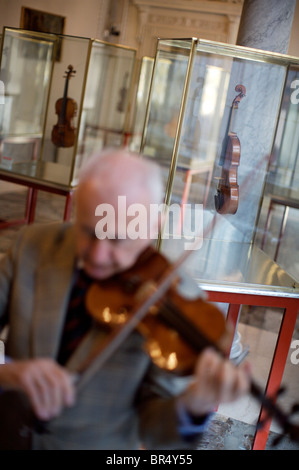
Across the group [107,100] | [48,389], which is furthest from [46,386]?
[107,100]

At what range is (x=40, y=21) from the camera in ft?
26.5

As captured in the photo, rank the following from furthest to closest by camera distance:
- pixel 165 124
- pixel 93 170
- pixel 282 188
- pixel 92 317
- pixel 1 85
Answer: pixel 165 124
pixel 282 188
pixel 1 85
pixel 92 317
pixel 93 170

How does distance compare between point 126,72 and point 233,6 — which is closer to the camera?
point 126,72

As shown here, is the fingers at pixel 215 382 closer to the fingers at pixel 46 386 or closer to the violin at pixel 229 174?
the fingers at pixel 46 386

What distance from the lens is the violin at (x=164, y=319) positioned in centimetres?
113

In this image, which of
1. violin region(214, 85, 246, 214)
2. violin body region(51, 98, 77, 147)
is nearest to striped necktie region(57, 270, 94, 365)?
violin region(214, 85, 246, 214)

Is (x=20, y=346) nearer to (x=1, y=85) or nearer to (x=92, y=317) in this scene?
(x=92, y=317)

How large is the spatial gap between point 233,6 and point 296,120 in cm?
416

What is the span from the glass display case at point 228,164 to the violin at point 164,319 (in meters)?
1.79

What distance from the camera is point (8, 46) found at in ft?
18.2

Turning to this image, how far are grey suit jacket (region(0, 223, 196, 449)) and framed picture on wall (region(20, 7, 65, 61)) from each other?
A: 7.14 metres

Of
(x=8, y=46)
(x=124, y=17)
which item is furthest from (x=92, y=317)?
(x=124, y=17)

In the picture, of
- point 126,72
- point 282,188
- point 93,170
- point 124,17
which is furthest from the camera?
point 124,17

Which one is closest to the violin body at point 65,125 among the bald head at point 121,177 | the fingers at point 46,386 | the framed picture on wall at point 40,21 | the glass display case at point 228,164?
the glass display case at point 228,164
